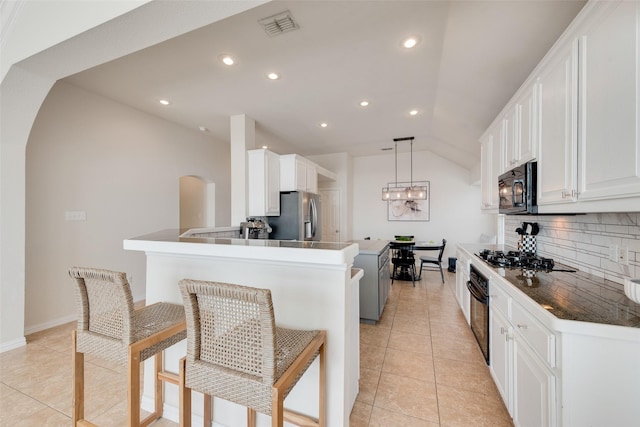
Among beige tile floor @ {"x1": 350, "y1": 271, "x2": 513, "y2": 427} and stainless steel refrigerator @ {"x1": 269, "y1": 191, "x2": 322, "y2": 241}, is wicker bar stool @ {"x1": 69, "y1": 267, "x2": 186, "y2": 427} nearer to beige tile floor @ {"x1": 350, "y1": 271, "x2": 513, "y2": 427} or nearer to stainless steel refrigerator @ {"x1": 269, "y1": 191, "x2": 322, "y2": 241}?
beige tile floor @ {"x1": 350, "y1": 271, "x2": 513, "y2": 427}

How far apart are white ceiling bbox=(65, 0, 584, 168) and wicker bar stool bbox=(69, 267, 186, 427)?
2037 millimetres

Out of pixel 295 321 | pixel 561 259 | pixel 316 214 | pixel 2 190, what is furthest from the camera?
pixel 316 214

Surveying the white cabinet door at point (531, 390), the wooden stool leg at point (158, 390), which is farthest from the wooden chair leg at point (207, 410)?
the white cabinet door at point (531, 390)

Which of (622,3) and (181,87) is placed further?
(181,87)

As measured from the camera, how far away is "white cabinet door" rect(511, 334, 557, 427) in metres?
1.11

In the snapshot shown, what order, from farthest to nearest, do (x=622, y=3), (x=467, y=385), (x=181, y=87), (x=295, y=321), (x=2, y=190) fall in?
1. (x=181, y=87)
2. (x=2, y=190)
3. (x=467, y=385)
4. (x=295, y=321)
5. (x=622, y=3)

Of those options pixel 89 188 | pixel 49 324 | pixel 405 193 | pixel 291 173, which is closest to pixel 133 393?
pixel 49 324

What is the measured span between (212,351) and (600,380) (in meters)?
1.52

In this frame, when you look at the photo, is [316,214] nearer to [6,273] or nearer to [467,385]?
[467,385]

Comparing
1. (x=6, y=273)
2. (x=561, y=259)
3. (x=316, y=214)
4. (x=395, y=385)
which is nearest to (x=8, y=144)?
(x=6, y=273)

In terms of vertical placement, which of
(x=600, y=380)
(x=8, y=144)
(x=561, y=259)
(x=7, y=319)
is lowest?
(x=7, y=319)

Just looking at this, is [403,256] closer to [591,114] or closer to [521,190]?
[521,190]

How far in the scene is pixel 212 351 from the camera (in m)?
1.02

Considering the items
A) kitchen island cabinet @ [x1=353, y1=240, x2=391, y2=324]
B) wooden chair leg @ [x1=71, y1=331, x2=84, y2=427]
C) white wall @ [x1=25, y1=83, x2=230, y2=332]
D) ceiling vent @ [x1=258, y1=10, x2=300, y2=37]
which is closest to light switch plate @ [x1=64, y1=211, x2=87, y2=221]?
white wall @ [x1=25, y1=83, x2=230, y2=332]
